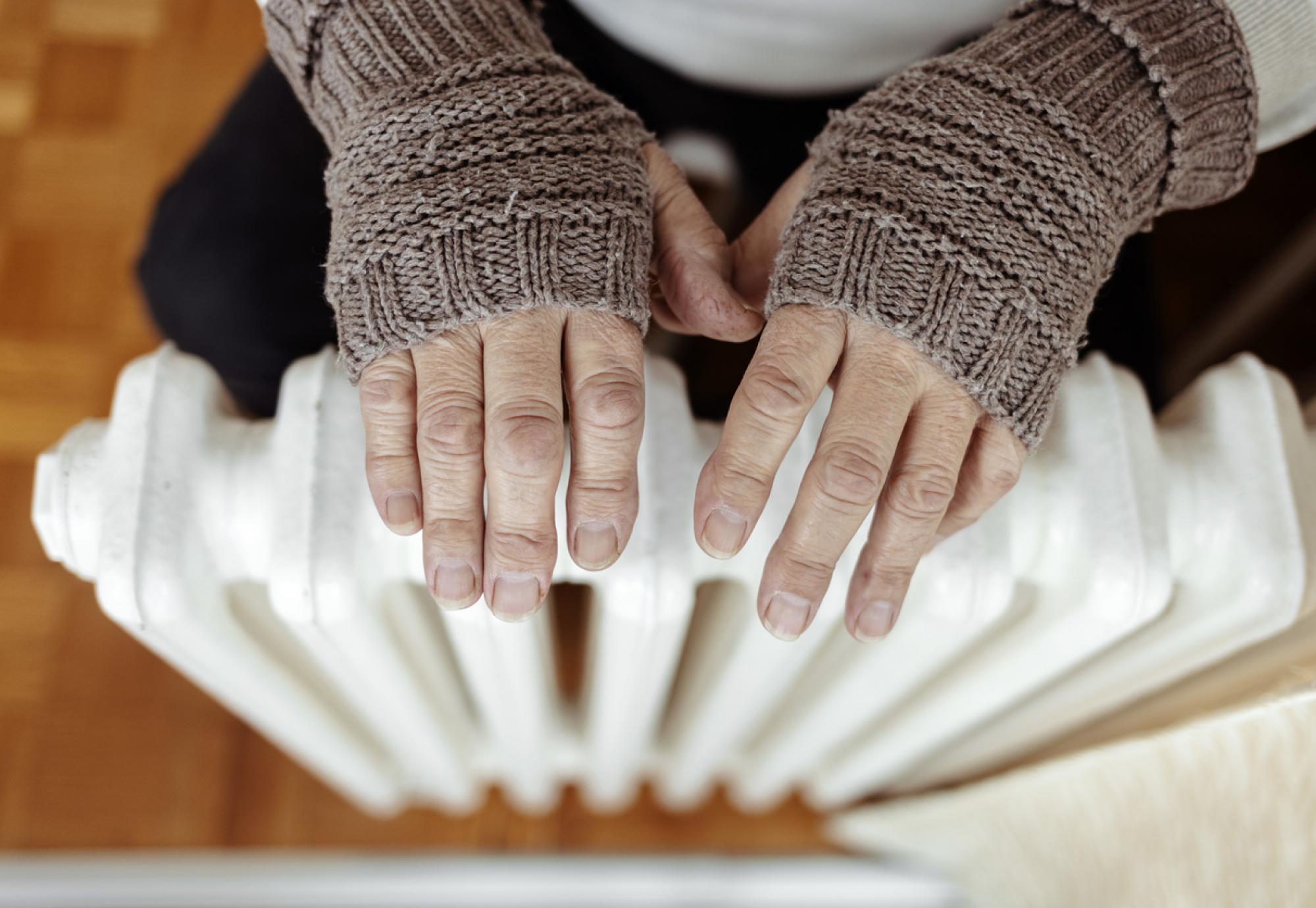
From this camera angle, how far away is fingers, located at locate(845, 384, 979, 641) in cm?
43

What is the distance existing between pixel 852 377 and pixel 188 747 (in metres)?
0.90

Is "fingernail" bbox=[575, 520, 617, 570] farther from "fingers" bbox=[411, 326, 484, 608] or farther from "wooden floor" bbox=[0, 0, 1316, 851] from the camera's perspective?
"wooden floor" bbox=[0, 0, 1316, 851]

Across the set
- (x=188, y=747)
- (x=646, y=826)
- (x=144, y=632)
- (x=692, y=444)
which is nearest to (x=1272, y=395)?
(x=692, y=444)

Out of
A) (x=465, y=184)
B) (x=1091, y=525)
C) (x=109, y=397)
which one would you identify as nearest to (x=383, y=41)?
(x=465, y=184)

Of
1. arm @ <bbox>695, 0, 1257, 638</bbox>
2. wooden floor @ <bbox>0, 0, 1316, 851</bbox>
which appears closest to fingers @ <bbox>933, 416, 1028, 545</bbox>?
arm @ <bbox>695, 0, 1257, 638</bbox>

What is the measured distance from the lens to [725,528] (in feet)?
1.37

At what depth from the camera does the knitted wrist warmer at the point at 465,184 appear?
410mm

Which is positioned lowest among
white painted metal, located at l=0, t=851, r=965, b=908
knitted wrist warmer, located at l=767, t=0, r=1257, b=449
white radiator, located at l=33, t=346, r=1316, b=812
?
white painted metal, located at l=0, t=851, r=965, b=908

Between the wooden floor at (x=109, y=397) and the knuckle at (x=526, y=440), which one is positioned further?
the wooden floor at (x=109, y=397)

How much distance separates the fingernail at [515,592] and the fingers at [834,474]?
0.32 feet

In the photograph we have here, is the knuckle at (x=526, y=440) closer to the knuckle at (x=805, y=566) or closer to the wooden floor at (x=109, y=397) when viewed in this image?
the knuckle at (x=805, y=566)

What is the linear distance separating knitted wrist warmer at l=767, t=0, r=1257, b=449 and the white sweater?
5.4 inches

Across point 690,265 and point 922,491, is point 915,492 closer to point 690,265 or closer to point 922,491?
point 922,491

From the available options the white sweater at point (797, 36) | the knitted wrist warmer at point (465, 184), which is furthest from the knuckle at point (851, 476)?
the white sweater at point (797, 36)
